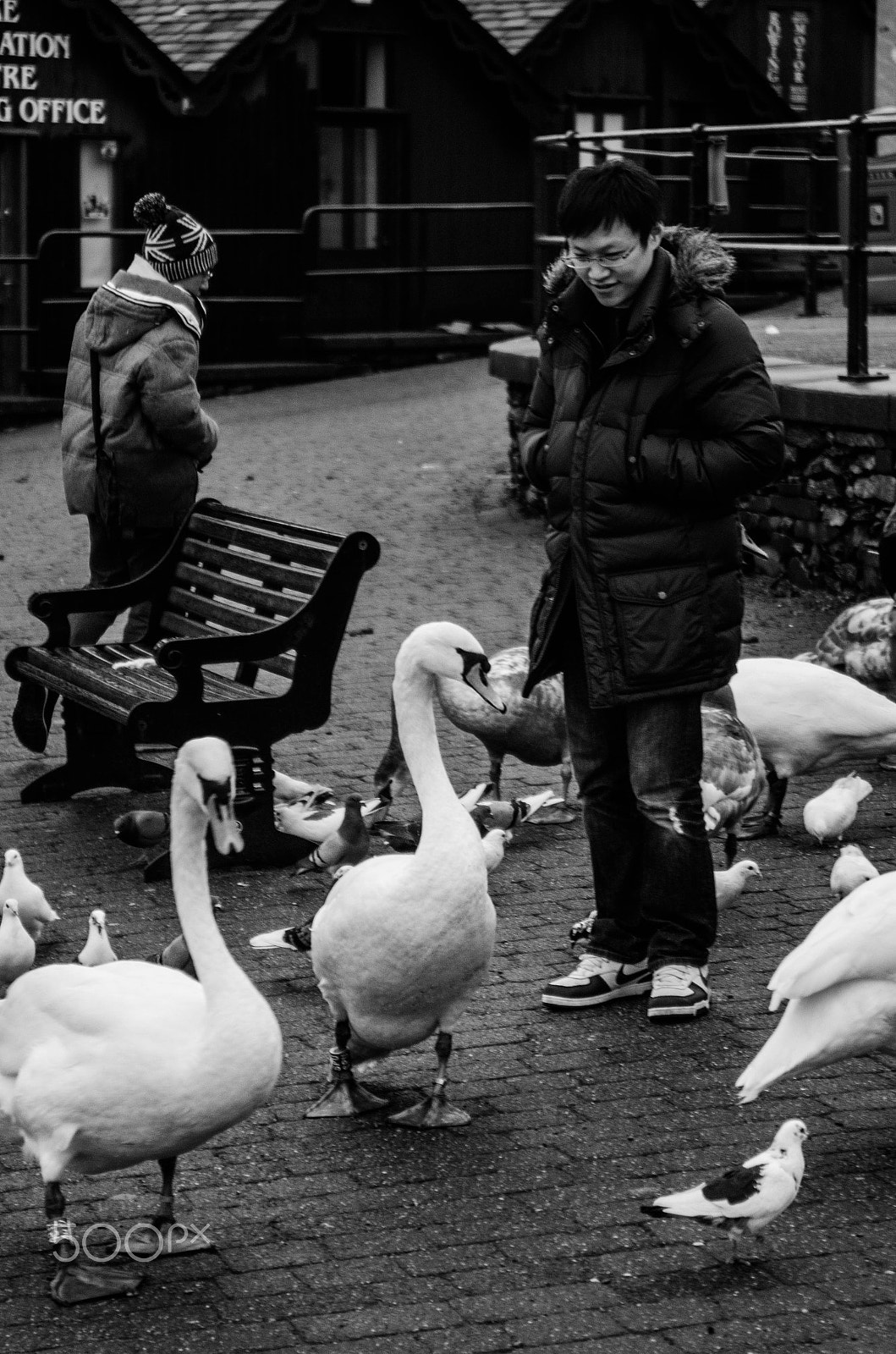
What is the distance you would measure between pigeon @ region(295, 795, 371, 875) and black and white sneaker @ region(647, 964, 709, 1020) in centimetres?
135

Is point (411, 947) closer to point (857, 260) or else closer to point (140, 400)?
point (140, 400)

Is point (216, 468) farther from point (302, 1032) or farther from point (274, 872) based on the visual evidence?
point (302, 1032)

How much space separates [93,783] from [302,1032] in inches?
104

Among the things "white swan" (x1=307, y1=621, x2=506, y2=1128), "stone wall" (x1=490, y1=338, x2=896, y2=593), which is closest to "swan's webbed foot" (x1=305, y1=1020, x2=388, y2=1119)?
"white swan" (x1=307, y1=621, x2=506, y2=1128)

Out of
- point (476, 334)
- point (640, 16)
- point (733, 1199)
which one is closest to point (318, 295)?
point (476, 334)

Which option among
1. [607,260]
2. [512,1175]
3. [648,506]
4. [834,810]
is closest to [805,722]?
[834,810]

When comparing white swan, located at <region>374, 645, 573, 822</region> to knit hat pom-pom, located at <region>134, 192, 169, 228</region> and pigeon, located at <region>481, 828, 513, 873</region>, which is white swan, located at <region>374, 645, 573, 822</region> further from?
knit hat pom-pom, located at <region>134, 192, 169, 228</region>

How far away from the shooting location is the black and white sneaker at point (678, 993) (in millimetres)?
5230

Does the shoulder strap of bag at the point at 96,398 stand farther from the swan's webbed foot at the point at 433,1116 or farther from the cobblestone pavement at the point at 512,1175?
the swan's webbed foot at the point at 433,1116

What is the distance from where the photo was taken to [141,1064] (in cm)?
380

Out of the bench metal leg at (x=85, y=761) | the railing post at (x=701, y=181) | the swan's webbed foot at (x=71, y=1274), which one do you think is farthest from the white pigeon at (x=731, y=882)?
the railing post at (x=701, y=181)

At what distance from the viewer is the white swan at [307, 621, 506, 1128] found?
4.53 meters

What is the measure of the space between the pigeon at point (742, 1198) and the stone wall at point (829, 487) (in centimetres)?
666

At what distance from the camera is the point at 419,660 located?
16.4ft
